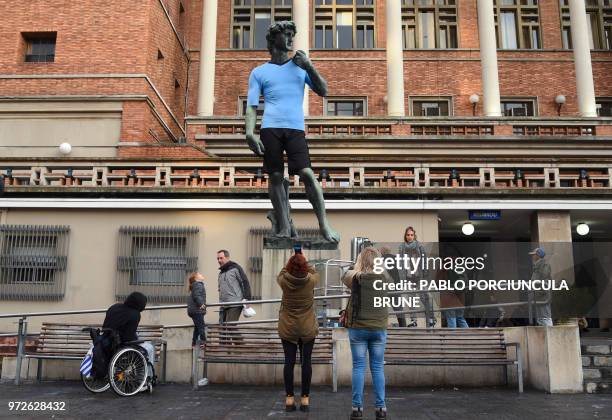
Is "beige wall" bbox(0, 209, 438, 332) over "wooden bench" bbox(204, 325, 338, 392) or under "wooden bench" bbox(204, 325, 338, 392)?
over

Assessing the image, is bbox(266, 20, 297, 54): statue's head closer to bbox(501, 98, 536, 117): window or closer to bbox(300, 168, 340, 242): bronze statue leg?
bbox(300, 168, 340, 242): bronze statue leg

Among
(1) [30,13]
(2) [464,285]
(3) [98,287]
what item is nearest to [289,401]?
(2) [464,285]

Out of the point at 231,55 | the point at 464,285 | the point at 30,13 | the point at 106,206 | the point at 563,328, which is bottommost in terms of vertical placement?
the point at 563,328

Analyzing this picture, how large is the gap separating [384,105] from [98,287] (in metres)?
18.2

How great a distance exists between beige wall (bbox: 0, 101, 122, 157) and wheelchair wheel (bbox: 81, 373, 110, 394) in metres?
15.0

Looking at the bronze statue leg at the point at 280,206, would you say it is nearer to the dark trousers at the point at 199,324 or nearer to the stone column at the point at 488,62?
the dark trousers at the point at 199,324

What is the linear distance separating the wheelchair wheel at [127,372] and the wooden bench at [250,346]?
0.97 m

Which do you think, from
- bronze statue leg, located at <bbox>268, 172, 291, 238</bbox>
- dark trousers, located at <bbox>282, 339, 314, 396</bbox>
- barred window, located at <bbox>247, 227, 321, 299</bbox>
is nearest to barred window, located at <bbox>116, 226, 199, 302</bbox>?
barred window, located at <bbox>247, 227, 321, 299</bbox>

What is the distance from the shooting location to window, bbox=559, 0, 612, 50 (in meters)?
30.9

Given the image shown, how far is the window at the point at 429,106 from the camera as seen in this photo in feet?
98.5

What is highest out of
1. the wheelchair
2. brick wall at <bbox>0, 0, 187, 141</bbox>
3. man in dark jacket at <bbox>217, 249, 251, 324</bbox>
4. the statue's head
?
brick wall at <bbox>0, 0, 187, 141</bbox>

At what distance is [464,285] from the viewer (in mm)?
9273

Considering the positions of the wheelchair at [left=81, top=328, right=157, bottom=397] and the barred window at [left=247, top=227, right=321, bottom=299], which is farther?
the barred window at [left=247, top=227, right=321, bottom=299]

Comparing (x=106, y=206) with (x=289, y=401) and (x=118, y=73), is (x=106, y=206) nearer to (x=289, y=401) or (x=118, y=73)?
(x=118, y=73)
